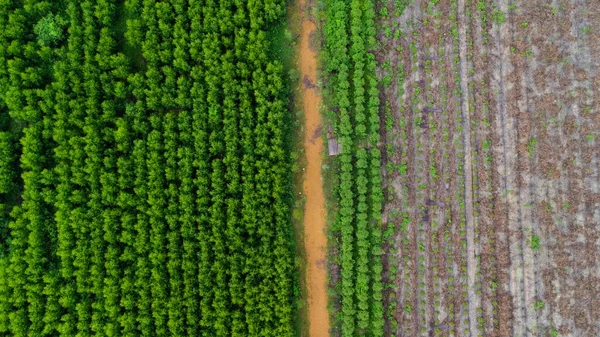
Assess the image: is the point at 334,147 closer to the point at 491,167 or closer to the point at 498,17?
the point at 491,167

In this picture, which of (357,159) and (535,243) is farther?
(357,159)

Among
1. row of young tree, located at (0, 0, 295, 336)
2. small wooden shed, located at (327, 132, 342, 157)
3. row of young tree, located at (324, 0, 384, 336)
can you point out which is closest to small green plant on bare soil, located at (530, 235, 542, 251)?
row of young tree, located at (324, 0, 384, 336)

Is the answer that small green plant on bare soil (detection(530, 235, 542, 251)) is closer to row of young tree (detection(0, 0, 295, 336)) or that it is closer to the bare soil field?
the bare soil field

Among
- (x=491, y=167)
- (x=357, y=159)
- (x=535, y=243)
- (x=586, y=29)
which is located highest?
(x=586, y=29)

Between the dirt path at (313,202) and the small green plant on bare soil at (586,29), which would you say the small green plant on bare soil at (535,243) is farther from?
the small green plant on bare soil at (586,29)

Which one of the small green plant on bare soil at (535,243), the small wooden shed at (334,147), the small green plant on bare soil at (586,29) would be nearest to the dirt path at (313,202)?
the small wooden shed at (334,147)

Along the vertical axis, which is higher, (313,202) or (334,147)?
(334,147)

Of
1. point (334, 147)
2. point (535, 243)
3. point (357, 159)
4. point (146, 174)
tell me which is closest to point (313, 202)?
point (334, 147)
